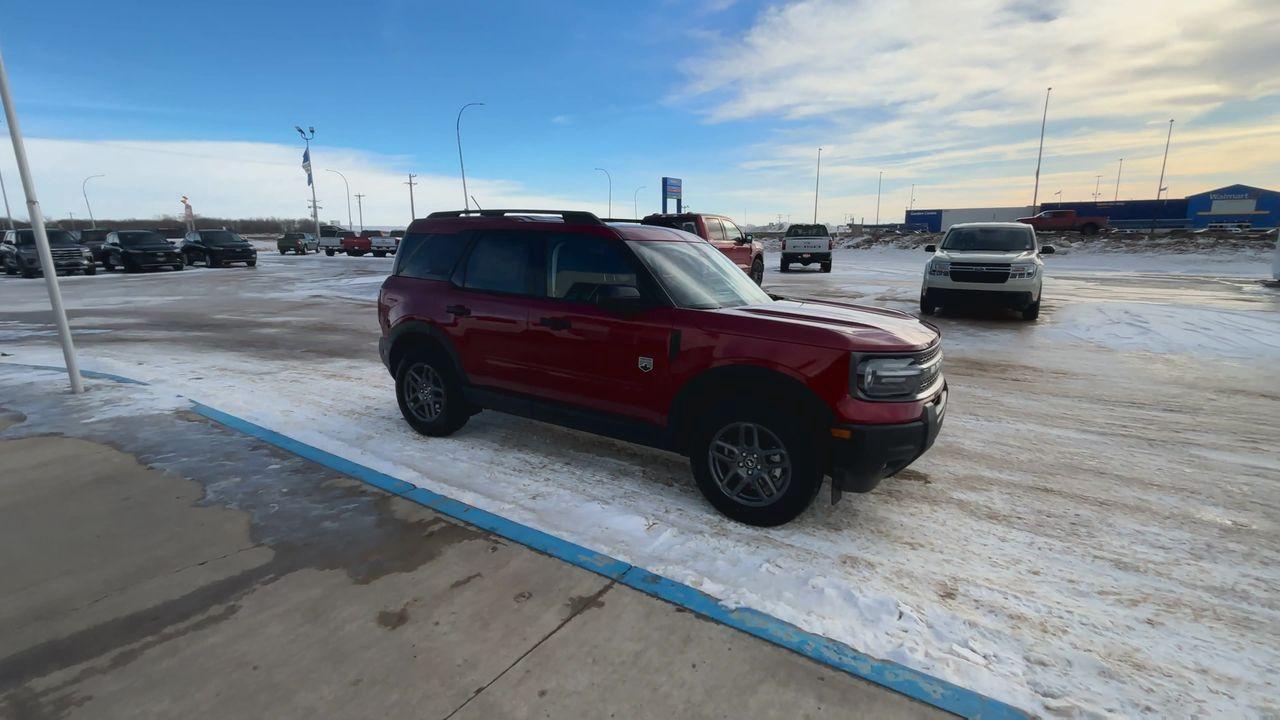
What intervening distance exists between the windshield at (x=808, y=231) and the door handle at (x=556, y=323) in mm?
20388

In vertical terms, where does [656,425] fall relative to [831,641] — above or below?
above

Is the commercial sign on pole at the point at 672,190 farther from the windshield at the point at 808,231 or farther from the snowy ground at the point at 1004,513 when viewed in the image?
the snowy ground at the point at 1004,513

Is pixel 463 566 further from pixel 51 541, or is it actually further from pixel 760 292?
pixel 760 292

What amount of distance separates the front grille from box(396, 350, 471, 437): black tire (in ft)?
32.1

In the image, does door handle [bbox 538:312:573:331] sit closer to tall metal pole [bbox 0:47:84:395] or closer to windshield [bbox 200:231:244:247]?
tall metal pole [bbox 0:47:84:395]

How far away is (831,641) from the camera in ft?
8.29

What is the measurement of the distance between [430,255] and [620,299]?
2.23 metres

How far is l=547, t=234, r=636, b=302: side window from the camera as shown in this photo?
4.00m

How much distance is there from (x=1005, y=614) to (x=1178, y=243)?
42236 millimetres

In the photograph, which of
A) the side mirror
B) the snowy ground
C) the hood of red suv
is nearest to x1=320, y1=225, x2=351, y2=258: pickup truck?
the snowy ground

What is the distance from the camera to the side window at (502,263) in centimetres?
441

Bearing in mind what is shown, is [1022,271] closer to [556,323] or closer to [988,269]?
[988,269]

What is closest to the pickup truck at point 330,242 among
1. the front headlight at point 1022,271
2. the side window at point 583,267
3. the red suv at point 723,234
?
the red suv at point 723,234

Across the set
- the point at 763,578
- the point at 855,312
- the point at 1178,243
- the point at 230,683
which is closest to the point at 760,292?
the point at 855,312
